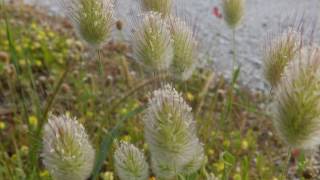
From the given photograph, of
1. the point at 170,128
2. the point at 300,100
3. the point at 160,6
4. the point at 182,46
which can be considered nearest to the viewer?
the point at 300,100

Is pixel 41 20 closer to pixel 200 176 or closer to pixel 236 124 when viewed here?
pixel 236 124

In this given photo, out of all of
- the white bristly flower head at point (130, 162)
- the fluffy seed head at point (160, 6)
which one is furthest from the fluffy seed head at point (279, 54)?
the white bristly flower head at point (130, 162)

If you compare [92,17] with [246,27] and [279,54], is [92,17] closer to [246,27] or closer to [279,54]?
[279,54]

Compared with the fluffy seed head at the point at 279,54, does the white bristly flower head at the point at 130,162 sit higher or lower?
lower

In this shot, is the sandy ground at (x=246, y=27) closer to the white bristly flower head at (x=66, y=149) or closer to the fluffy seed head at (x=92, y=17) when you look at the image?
the fluffy seed head at (x=92, y=17)

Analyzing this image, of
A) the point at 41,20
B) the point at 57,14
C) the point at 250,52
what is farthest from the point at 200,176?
the point at 57,14

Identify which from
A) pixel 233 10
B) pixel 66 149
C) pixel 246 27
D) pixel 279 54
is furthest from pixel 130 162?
pixel 246 27
